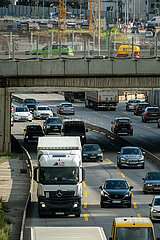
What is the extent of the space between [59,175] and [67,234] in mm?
12920

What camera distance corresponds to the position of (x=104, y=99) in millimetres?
97688

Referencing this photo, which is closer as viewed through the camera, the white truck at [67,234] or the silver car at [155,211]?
the white truck at [67,234]

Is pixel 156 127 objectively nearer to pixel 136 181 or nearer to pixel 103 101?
pixel 103 101

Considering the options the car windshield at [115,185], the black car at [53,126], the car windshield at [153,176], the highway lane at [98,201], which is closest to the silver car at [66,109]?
the black car at [53,126]

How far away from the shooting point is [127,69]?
5834 centimetres

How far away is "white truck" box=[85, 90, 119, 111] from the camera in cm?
9581

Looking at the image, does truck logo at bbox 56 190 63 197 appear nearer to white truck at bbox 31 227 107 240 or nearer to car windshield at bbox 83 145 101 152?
white truck at bbox 31 227 107 240

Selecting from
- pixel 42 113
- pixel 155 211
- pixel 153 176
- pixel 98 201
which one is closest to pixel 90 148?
pixel 153 176

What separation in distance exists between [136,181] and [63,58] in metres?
15.8

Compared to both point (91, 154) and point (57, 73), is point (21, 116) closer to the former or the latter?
point (57, 73)

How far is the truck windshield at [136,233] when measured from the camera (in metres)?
21.8

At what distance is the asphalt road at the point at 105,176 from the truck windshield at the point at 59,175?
5.91 feet

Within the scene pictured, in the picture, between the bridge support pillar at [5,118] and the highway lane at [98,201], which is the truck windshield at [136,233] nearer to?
the highway lane at [98,201]

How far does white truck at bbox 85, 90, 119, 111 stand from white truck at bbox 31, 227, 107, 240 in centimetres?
7519
